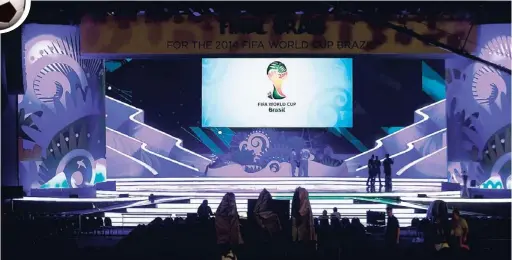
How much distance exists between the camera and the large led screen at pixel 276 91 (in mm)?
17406

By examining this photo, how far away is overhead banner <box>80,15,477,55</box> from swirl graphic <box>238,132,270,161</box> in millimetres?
3231

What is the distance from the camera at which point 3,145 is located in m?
15.5

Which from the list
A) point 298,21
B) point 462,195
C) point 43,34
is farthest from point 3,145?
point 462,195

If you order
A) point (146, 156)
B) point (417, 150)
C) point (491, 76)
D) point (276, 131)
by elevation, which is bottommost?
point (146, 156)

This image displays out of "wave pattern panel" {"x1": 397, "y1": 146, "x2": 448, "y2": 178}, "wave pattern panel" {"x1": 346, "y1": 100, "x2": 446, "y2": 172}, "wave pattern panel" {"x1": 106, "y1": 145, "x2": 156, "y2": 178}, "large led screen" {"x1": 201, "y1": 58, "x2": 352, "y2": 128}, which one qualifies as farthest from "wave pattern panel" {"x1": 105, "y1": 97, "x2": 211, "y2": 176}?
"wave pattern panel" {"x1": 397, "y1": 146, "x2": 448, "y2": 178}

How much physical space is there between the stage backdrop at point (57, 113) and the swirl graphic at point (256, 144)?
373 centimetres

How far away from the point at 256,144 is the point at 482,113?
5.68 metres

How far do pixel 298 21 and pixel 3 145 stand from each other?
23.3ft

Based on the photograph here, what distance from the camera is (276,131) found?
18203 mm

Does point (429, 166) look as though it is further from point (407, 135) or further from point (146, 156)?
point (146, 156)

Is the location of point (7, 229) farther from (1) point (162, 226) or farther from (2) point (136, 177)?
(2) point (136, 177)

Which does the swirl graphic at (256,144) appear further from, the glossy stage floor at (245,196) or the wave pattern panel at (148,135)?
the wave pattern panel at (148,135)

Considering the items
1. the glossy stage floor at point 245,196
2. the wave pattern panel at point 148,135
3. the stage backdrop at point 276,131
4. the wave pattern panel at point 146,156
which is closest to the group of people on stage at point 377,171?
the glossy stage floor at point 245,196

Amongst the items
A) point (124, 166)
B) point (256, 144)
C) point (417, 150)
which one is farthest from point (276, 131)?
point (124, 166)
